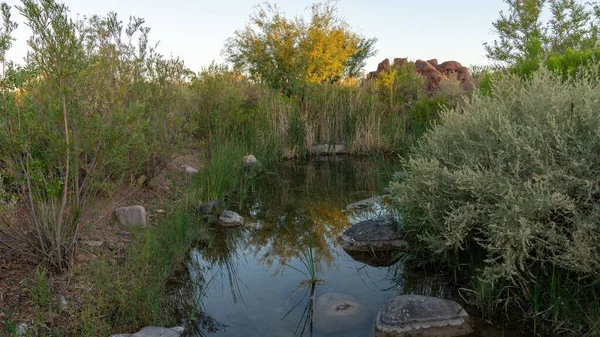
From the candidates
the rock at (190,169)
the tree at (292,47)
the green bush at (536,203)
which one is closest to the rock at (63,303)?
the green bush at (536,203)

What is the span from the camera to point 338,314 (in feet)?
11.2

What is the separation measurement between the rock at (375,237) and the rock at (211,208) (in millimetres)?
1646

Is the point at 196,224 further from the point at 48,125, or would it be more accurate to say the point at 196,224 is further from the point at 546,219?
the point at 546,219

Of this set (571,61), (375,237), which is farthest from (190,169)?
(571,61)

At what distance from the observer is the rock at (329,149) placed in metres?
11.5

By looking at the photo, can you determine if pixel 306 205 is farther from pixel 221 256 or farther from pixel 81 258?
pixel 81 258

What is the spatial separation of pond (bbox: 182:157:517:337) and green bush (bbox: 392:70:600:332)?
44 centimetres

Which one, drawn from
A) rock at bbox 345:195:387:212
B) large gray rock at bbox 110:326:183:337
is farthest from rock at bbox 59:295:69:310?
rock at bbox 345:195:387:212

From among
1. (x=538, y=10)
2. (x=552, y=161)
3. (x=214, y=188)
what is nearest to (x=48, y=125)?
(x=214, y=188)

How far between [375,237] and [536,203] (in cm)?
209

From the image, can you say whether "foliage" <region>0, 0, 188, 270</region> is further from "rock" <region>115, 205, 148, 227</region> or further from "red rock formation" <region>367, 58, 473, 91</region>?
"red rock formation" <region>367, 58, 473, 91</region>

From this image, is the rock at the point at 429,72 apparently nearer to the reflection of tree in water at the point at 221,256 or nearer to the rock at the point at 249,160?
the rock at the point at 249,160

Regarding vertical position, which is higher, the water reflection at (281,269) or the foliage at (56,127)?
the foliage at (56,127)

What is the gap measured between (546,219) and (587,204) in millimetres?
265
